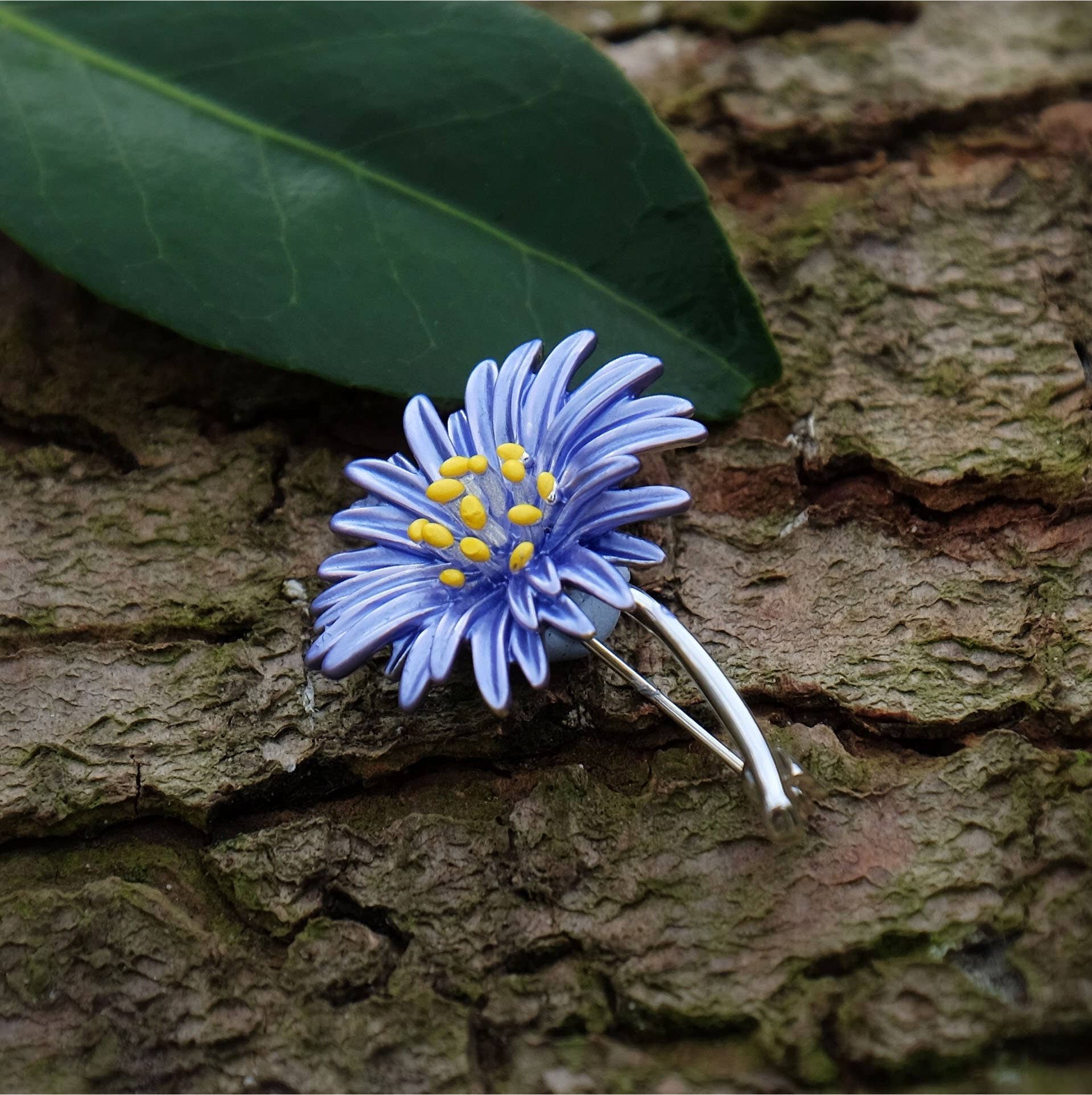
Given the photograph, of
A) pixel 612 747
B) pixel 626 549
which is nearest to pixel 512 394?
pixel 626 549

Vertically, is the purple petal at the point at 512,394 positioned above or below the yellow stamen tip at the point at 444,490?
above

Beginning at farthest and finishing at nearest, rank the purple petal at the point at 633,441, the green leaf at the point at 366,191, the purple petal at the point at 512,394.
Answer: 1. the green leaf at the point at 366,191
2. the purple petal at the point at 512,394
3. the purple petal at the point at 633,441

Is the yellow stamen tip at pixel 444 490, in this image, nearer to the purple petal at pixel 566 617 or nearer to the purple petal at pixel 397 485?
the purple petal at pixel 397 485

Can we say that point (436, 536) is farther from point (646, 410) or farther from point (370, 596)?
point (646, 410)

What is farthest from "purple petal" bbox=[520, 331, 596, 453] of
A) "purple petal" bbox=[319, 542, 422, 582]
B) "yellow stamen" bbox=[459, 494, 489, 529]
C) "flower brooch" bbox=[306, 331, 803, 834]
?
"purple petal" bbox=[319, 542, 422, 582]

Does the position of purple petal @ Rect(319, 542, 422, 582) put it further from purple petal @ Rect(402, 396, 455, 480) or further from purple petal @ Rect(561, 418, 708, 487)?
purple petal @ Rect(561, 418, 708, 487)

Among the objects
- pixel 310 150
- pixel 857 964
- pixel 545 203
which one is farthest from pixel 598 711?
pixel 310 150

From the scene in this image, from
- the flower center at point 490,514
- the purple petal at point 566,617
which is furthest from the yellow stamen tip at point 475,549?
the purple petal at point 566,617
